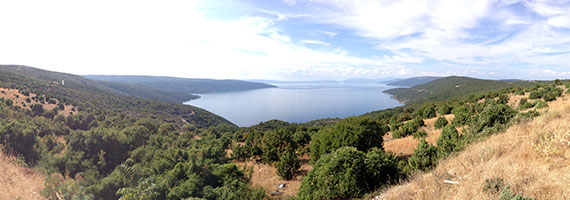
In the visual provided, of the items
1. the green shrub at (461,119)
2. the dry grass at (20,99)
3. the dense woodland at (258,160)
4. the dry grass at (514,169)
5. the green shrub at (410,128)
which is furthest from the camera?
the dry grass at (20,99)

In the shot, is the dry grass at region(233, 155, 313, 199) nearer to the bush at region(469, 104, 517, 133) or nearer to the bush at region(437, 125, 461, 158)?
the bush at region(437, 125, 461, 158)

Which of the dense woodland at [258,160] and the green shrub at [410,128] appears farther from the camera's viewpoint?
the green shrub at [410,128]

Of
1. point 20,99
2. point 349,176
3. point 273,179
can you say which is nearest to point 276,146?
point 273,179

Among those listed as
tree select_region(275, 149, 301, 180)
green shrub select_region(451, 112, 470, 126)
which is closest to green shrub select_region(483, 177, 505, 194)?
tree select_region(275, 149, 301, 180)

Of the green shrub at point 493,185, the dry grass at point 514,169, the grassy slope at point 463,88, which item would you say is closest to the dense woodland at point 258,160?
the dry grass at point 514,169

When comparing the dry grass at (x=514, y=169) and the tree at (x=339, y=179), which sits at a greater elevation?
the dry grass at (x=514, y=169)

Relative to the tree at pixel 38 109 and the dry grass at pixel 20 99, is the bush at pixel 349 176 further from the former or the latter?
the dry grass at pixel 20 99

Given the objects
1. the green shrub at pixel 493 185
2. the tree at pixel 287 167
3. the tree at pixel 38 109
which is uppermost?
the green shrub at pixel 493 185

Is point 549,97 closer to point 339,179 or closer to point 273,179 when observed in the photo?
point 339,179
